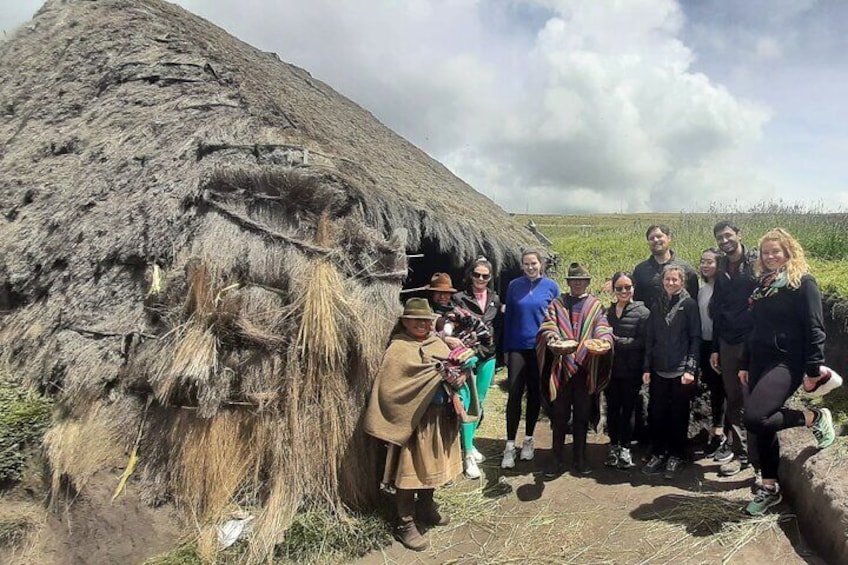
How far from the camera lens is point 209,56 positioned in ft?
19.6

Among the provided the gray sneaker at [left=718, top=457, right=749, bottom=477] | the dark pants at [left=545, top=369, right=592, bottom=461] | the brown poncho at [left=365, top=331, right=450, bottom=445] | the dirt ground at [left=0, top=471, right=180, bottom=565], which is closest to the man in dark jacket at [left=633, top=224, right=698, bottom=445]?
the gray sneaker at [left=718, top=457, right=749, bottom=477]

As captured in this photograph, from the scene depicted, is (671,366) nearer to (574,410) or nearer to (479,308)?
(574,410)

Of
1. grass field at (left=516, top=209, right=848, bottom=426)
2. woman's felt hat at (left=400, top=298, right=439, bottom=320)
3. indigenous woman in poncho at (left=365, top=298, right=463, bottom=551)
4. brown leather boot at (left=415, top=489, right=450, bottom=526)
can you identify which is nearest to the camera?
indigenous woman in poncho at (left=365, top=298, right=463, bottom=551)

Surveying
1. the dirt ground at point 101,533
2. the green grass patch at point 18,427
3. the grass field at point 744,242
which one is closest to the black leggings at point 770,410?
the grass field at point 744,242

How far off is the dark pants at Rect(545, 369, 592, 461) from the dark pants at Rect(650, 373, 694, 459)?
52cm

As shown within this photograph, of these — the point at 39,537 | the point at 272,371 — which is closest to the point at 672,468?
the point at 272,371

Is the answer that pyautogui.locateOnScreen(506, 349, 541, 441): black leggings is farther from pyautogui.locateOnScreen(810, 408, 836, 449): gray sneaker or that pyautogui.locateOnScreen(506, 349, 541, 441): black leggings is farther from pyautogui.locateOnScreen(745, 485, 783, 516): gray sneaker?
pyautogui.locateOnScreen(810, 408, 836, 449): gray sneaker

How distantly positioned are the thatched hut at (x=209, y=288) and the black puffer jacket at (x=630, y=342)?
5.98ft

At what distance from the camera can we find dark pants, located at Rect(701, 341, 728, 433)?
450cm

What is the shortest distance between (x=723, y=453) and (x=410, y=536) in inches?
104

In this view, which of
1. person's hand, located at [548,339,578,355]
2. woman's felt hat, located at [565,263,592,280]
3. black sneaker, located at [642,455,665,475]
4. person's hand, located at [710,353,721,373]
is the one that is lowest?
black sneaker, located at [642,455,665,475]

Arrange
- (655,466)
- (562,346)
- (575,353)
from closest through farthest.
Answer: (562,346), (575,353), (655,466)

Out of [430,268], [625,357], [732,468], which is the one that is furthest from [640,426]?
[430,268]

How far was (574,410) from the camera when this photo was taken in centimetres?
439
